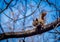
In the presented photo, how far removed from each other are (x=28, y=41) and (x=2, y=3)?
0.58 m

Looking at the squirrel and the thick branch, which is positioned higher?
the squirrel

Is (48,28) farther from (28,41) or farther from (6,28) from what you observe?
(6,28)

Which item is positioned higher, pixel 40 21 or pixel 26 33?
pixel 40 21

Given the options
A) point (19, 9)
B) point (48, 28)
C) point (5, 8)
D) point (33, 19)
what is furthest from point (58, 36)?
point (5, 8)

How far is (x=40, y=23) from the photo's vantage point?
2328 millimetres

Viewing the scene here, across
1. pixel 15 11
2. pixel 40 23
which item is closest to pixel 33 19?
pixel 40 23

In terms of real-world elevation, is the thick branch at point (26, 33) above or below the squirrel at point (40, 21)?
below

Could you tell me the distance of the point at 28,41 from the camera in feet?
7.63

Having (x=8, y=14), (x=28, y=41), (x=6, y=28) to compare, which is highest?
(x=8, y=14)

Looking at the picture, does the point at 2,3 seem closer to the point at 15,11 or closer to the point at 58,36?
the point at 15,11

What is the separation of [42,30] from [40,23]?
10 centimetres

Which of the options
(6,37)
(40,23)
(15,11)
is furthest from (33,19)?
(6,37)

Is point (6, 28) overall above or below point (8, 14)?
below

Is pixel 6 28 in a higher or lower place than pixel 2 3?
lower
